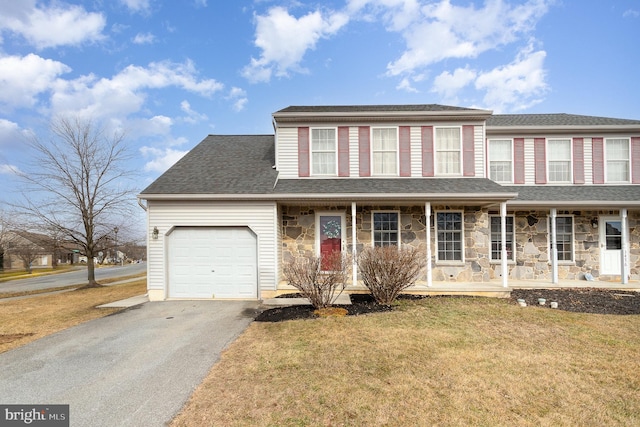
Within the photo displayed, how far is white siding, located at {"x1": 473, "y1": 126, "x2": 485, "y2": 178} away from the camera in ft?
34.4

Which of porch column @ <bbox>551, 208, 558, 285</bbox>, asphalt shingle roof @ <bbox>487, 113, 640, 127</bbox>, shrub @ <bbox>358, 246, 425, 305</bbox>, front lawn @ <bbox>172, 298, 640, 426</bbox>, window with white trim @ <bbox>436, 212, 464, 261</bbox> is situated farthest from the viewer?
asphalt shingle roof @ <bbox>487, 113, 640, 127</bbox>

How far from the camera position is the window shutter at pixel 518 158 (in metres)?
11.5

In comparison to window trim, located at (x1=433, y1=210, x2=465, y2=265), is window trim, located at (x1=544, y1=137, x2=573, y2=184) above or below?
above

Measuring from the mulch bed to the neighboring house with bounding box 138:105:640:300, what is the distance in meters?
0.86

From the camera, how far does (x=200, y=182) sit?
32.5ft

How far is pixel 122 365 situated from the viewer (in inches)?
185

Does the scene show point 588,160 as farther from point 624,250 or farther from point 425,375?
point 425,375

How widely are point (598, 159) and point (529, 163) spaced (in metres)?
2.43

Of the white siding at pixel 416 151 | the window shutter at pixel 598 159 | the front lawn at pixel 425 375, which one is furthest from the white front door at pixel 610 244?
the white siding at pixel 416 151

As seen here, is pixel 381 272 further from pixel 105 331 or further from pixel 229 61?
pixel 229 61

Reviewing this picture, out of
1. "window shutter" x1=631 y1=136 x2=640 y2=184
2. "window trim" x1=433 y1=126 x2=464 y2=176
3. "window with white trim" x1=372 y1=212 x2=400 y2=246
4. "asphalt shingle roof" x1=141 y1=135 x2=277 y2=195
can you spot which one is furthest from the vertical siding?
"asphalt shingle roof" x1=141 y1=135 x2=277 y2=195

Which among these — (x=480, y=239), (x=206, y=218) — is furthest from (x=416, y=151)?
(x=206, y=218)

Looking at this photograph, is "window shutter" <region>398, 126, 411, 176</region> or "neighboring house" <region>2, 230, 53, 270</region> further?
"neighboring house" <region>2, 230, 53, 270</region>

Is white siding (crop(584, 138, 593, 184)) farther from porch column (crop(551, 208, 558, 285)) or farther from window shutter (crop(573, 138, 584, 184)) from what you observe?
porch column (crop(551, 208, 558, 285))
